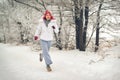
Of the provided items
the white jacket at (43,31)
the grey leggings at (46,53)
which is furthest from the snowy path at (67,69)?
the white jacket at (43,31)

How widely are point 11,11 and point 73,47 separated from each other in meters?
17.0

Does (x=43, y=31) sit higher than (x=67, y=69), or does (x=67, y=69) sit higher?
(x=43, y=31)

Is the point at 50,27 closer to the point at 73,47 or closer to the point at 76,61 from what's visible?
the point at 76,61

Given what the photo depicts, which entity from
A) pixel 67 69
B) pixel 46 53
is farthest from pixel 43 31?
pixel 67 69

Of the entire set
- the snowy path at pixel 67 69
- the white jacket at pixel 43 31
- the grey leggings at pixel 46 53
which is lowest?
the snowy path at pixel 67 69

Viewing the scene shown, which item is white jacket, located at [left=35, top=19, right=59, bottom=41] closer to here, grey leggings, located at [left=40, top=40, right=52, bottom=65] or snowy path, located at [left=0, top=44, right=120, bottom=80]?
grey leggings, located at [left=40, top=40, right=52, bottom=65]

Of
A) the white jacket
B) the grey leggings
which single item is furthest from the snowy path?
the white jacket

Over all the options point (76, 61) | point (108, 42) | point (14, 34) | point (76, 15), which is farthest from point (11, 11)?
point (76, 61)

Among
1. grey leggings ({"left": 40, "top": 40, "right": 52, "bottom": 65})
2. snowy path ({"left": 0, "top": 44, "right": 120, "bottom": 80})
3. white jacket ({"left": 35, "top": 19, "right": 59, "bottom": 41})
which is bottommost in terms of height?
snowy path ({"left": 0, "top": 44, "right": 120, "bottom": 80})

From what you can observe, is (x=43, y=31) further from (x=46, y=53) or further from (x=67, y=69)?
(x=67, y=69)

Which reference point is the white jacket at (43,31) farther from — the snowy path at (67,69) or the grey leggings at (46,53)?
the snowy path at (67,69)

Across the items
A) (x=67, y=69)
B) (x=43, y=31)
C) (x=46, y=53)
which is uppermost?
(x=43, y=31)

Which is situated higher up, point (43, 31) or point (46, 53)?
point (43, 31)

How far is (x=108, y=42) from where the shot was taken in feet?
71.6
